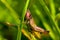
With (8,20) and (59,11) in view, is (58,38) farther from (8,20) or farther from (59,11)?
(8,20)

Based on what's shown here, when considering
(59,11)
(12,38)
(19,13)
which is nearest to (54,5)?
(59,11)

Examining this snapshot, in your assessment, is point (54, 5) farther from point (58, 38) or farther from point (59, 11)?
point (58, 38)

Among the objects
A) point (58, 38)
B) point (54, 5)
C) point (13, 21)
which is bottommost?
point (58, 38)

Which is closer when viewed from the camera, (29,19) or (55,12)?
(29,19)

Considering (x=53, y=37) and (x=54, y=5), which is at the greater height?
(x=54, y=5)

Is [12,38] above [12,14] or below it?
below

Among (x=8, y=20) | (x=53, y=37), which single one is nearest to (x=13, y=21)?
(x=8, y=20)
